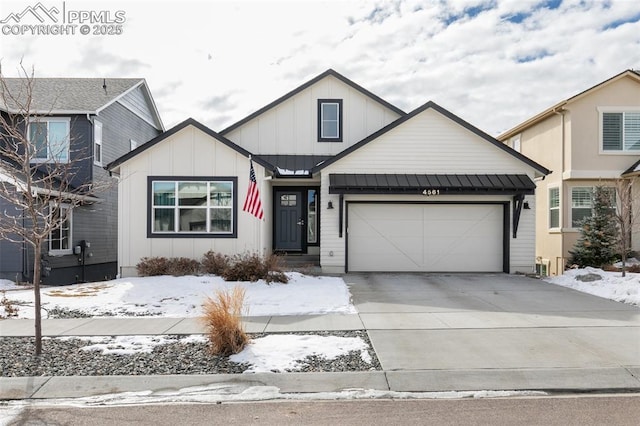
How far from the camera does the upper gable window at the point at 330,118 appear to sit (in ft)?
57.8

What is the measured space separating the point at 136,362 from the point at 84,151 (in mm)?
13964

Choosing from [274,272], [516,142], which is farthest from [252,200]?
[516,142]

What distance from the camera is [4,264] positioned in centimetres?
1490

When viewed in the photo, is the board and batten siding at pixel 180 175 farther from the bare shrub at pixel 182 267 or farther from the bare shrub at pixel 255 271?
the bare shrub at pixel 255 271

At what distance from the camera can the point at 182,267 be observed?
1365 cm

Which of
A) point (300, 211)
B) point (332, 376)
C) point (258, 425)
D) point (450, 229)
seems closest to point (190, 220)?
point (300, 211)

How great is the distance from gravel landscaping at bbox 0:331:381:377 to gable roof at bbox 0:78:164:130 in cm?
1276

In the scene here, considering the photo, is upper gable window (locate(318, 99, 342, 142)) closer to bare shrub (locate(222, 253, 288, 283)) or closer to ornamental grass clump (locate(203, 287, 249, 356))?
bare shrub (locate(222, 253, 288, 283))

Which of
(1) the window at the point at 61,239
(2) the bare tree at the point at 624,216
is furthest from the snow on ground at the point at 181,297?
(2) the bare tree at the point at 624,216

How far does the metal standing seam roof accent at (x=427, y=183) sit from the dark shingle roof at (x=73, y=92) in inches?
412

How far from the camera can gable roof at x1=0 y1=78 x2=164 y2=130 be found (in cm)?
1790

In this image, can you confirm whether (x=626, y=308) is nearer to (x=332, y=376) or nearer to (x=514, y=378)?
(x=514, y=378)

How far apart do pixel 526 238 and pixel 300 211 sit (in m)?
7.64

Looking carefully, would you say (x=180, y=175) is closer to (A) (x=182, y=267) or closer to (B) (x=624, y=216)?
(A) (x=182, y=267)
